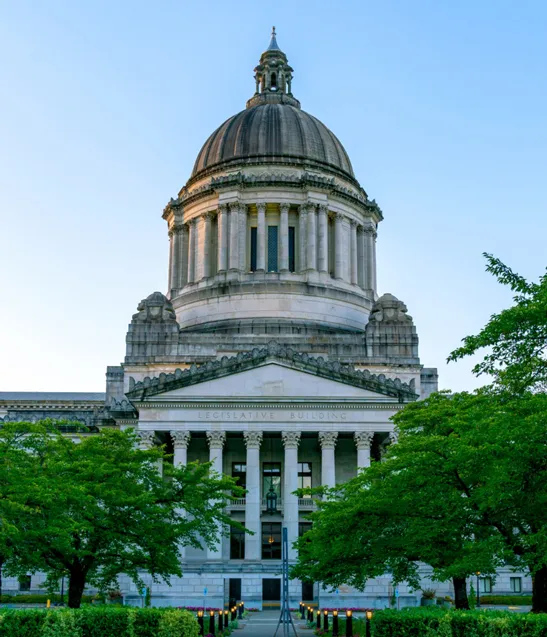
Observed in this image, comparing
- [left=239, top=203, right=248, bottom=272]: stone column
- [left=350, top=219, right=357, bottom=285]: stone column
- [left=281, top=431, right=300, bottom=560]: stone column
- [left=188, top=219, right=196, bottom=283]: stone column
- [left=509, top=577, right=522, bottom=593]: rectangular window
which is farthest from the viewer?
[left=188, top=219, right=196, bottom=283]: stone column

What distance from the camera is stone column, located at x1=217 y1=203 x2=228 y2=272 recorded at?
240ft

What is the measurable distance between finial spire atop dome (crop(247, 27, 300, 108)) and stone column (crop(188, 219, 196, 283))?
13530 millimetres

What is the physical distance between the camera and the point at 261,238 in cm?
7344

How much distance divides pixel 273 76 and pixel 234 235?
20.2 m

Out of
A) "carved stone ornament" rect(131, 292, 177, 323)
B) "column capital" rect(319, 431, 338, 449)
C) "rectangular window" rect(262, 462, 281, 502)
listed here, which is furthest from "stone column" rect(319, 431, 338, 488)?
"carved stone ornament" rect(131, 292, 177, 323)

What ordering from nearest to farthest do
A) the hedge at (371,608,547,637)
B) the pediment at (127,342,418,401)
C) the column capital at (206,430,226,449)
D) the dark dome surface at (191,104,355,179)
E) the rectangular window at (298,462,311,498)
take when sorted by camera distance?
the hedge at (371,608,547,637), the column capital at (206,430,226,449), the pediment at (127,342,418,401), the rectangular window at (298,462,311,498), the dark dome surface at (191,104,355,179)

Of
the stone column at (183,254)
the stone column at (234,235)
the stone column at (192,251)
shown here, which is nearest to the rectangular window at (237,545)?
the stone column at (234,235)

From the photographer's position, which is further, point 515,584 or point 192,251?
point 192,251

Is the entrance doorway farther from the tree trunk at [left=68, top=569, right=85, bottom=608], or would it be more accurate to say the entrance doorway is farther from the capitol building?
the tree trunk at [left=68, top=569, right=85, bottom=608]

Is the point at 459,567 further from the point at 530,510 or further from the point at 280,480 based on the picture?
the point at 280,480

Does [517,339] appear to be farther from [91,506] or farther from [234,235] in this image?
[234,235]

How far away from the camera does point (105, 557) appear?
3594 cm

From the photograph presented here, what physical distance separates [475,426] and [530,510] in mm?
3343

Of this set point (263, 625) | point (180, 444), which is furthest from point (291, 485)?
point (263, 625)
